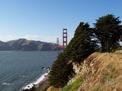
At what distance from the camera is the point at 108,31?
60.1 meters

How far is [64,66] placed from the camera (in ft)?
197

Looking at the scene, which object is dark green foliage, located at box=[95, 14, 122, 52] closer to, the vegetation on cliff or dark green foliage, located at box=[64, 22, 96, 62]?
the vegetation on cliff

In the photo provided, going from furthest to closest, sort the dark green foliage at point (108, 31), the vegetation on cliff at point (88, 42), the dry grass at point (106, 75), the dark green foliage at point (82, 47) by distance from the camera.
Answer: the dark green foliage at point (108, 31) < the vegetation on cliff at point (88, 42) < the dark green foliage at point (82, 47) < the dry grass at point (106, 75)

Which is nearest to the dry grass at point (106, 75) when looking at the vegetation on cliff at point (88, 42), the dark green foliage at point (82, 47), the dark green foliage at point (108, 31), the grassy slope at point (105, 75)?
the grassy slope at point (105, 75)

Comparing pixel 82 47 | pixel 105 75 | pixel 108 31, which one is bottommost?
pixel 105 75

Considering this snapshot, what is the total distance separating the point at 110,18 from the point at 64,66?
13.5 meters

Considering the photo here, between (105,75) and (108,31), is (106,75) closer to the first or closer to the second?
(105,75)

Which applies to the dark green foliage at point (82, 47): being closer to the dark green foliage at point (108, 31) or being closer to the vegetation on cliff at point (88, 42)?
the vegetation on cliff at point (88, 42)

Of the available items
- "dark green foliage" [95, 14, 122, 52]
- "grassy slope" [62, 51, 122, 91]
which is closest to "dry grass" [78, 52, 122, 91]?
"grassy slope" [62, 51, 122, 91]

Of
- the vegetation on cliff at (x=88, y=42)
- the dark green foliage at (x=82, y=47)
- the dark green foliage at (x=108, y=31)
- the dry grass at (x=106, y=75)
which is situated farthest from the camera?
the dark green foliage at (x=108, y=31)

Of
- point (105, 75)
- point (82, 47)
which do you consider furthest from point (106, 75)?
point (82, 47)

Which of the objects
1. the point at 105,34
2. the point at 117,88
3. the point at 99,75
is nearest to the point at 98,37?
the point at 105,34

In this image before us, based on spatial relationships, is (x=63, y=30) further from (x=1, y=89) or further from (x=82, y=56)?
(x=82, y=56)

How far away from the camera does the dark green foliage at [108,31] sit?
6053cm
